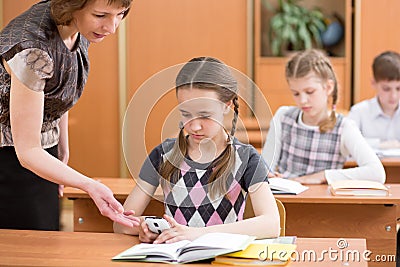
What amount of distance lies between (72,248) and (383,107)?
8.90 feet

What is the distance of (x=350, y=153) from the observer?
10.2 feet

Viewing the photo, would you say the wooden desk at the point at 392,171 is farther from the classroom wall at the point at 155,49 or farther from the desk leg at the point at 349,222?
the classroom wall at the point at 155,49

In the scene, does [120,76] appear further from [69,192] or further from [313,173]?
[69,192]

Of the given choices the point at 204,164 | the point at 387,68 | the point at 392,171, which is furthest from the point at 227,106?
the point at 387,68

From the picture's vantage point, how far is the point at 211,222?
82.1 inches

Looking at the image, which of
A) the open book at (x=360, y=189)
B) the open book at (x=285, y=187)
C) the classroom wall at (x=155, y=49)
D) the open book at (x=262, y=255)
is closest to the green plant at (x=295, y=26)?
the classroom wall at (x=155, y=49)

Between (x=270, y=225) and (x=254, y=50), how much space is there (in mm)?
3660

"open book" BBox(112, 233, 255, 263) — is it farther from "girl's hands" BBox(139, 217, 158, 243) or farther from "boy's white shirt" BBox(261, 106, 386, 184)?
"boy's white shirt" BBox(261, 106, 386, 184)

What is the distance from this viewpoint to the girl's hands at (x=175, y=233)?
180 centimetres

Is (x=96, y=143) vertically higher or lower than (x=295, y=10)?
Result: lower

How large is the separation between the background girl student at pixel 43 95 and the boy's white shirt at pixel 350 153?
110 centimetres

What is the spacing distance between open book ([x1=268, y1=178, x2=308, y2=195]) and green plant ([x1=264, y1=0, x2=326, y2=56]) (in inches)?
108

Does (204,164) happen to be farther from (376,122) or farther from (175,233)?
(376,122)

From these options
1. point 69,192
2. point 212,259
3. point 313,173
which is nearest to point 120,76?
point 313,173
